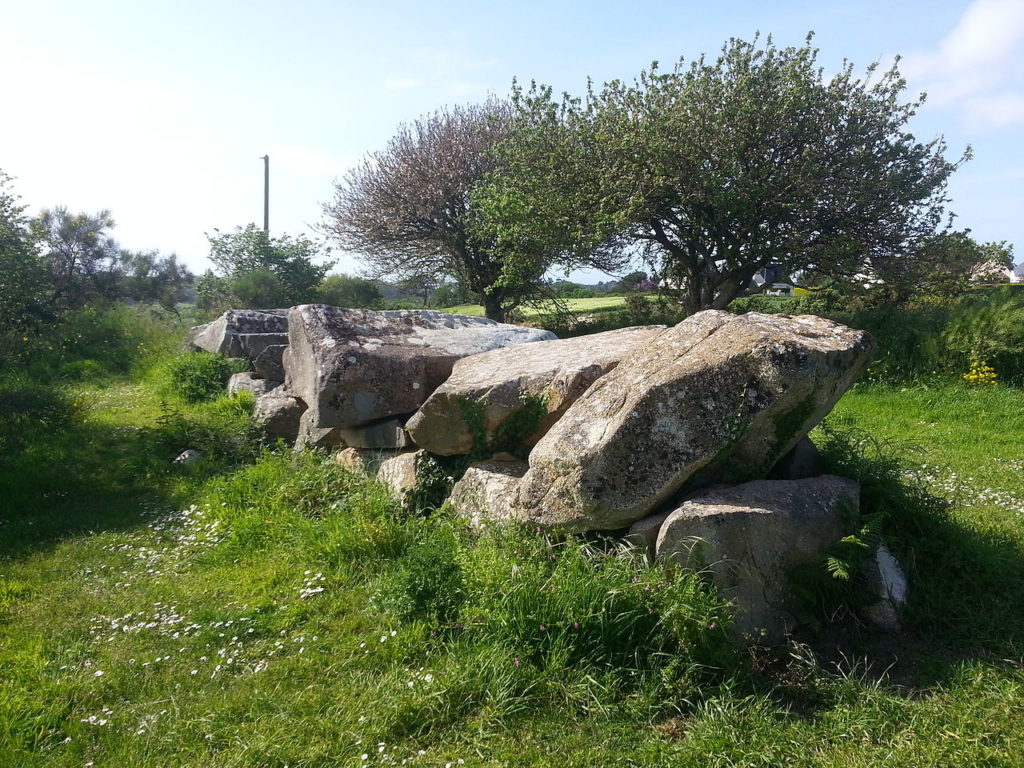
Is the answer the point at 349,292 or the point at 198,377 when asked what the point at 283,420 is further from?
the point at 349,292

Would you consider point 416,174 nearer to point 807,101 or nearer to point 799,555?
point 807,101

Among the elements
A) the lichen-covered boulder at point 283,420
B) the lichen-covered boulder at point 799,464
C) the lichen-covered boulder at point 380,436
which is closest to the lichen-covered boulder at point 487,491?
the lichen-covered boulder at point 380,436

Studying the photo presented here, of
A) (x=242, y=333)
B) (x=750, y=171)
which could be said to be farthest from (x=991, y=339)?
(x=242, y=333)

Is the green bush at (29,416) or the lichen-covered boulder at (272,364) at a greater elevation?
the lichen-covered boulder at (272,364)

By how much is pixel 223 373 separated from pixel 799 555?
10.8 metres

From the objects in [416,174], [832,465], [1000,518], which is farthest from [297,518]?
[416,174]

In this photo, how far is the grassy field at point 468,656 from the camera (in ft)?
12.1

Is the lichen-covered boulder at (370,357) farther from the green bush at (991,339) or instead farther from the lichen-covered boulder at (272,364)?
the green bush at (991,339)

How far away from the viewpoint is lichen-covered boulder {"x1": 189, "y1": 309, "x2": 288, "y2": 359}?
1353 centimetres

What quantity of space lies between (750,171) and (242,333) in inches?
429

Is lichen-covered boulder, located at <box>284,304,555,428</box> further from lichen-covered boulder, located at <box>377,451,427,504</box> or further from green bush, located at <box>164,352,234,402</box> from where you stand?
green bush, located at <box>164,352,234,402</box>

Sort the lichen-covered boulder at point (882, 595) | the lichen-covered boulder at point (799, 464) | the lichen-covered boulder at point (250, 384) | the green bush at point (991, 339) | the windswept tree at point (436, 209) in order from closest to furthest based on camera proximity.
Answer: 1. the lichen-covered boulder at point (882, 595)
2. the lichen-covered boulder at point (799, 464)
3. the lichen-covered boulder at point (250, 384)
4. the green bush at point (991, 339)
5. the windswept tree at point (436, 209)

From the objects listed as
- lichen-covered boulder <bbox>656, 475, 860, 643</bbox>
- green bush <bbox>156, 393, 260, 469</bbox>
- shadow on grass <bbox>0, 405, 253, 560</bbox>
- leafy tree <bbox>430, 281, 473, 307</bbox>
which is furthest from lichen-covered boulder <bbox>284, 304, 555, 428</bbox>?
leafy tree <bbox>430, 281, 473, 307</bbox>

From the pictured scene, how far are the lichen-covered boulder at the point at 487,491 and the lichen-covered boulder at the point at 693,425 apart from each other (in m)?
0.29
